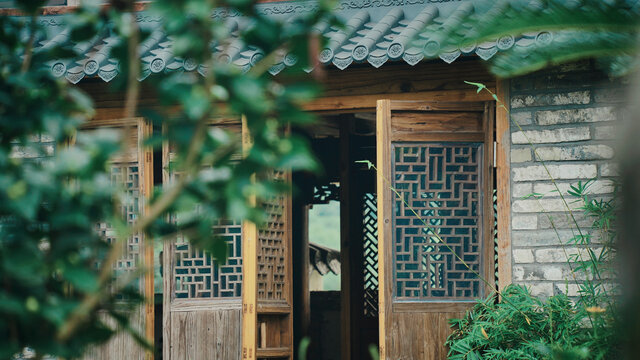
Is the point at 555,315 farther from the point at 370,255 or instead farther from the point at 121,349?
the point at 370,255

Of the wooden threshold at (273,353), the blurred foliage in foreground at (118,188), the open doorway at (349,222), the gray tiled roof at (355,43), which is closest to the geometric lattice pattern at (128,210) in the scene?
the gray tiled roof at (355,43)

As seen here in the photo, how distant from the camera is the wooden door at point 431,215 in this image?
5289mm

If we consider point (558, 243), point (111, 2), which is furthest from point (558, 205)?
point (111, 2)

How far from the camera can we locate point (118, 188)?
180 cm

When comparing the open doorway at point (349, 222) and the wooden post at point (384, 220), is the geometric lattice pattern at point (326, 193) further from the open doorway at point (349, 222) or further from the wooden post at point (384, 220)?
the wooden post at point (384, 220)

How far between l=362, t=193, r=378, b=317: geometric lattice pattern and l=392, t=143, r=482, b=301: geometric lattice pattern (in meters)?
3.07

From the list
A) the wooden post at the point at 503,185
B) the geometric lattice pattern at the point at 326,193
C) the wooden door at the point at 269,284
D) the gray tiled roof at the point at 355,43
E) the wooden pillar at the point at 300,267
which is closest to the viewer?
the gray tiled roof at the point at 355,43

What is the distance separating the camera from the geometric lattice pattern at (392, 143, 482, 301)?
5387 millimetres

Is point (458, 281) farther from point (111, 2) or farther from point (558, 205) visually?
point (111, 2)

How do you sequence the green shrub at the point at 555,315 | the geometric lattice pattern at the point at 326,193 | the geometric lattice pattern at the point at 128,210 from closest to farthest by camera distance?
the green shrub at the point at 555,315 → the geometric lattice pattern at the point at 128,210 → the geometric lattice pattern at the point at 326,193

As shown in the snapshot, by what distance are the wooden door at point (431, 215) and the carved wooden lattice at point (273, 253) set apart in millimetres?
847

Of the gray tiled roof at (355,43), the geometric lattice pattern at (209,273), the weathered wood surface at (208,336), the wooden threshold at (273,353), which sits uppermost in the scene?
the gray tiled roof at (355,43)

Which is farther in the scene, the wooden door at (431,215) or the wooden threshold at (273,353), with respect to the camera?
→ the wooden threshold at (273,353)

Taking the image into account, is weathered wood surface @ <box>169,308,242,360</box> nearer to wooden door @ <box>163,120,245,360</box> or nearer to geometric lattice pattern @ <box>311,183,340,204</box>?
wooden door @ <box>163,120,245,360</box>
